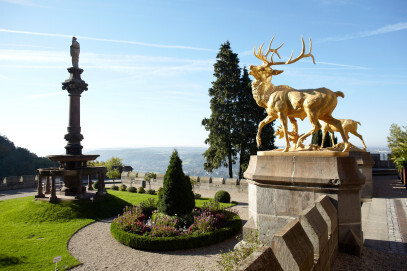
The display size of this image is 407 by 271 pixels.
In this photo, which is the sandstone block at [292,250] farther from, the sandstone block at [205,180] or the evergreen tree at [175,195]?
the sandstone block at [205,180]

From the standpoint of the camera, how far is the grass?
8.62 m

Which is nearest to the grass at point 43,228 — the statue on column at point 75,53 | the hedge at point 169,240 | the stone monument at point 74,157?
the stone monument at point 74,157

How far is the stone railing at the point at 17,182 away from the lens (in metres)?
25.7

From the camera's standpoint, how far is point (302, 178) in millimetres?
4258

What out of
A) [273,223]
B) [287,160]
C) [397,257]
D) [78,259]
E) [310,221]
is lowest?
[78,259]

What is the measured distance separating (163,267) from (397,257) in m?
6.10

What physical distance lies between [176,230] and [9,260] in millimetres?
5604

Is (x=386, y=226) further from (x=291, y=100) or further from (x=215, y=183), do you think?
(x=215, y=183)

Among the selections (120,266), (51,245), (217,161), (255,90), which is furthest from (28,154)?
(255,90)

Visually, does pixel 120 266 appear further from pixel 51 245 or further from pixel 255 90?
pixel 255 90

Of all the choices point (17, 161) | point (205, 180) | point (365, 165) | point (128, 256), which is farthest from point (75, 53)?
point (17, 161)

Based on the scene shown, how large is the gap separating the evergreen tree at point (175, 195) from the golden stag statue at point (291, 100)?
6656 mm

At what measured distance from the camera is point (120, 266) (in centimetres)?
820

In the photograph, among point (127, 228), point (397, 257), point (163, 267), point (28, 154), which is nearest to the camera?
point (397, 257)
